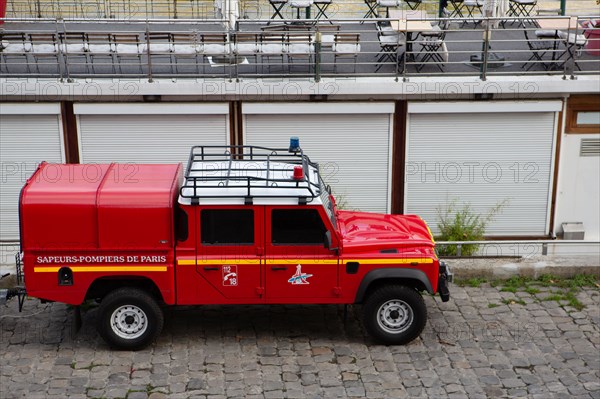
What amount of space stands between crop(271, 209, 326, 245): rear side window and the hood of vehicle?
414 mm

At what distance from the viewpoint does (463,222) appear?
14062mm

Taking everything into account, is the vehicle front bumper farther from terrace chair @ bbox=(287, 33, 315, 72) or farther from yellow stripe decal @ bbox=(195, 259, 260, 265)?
terrace chair @ bbox=(287, 33, 315, 72)

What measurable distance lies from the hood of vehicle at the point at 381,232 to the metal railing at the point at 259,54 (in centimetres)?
347

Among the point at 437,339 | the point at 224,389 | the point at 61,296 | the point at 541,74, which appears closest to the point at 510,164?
the point at 541,74

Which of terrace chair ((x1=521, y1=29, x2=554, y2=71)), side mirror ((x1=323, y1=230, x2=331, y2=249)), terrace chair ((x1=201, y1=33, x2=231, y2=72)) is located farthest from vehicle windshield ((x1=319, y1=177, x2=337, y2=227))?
terrace chair ((x1=521, y1=29, x2=554, y2=71))

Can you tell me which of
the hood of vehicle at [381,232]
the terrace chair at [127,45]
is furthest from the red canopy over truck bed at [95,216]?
the terrace chair at [127,45]

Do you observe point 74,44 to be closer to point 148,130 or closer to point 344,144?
point 148,130

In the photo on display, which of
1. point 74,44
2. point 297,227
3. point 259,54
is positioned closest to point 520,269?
point 297,227

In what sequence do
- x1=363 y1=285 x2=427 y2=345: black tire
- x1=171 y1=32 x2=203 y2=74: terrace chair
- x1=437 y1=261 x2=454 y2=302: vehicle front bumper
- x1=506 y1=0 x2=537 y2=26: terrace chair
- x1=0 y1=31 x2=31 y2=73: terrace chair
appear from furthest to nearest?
x1=506 y1=0 x2=537 y2=26: terrace chair → x1=171 y1=32 x2=203 y2=74: terrace chair → x1=0 y1=31 x2=31 y2=73: terrace chair → x1=437 y1=261 x2=454 y2=302: vehicle front bumper → x1=363 y1=285 x2=427 y2=345: black tire

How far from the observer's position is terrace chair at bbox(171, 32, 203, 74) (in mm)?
14477

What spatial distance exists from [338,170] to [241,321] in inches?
157

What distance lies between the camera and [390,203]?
14328mm

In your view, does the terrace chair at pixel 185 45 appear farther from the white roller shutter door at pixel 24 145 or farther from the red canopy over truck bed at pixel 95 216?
the red canopy over truck bed at pixel 95 216

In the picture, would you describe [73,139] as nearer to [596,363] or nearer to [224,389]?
[224,389]
